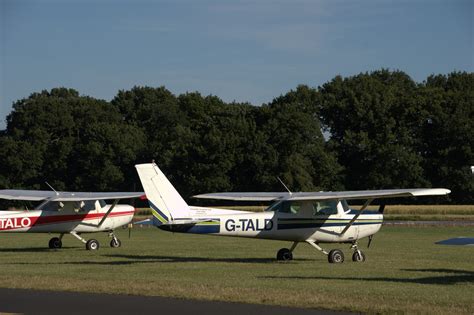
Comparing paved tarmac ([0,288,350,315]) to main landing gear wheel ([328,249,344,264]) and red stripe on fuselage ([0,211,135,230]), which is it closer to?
main landing gear wheel ([328,249,344,264])

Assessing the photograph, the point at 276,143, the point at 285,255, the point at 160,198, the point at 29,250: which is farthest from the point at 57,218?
the point at 276,143

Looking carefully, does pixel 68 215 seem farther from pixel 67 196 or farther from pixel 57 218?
pixel 67 196

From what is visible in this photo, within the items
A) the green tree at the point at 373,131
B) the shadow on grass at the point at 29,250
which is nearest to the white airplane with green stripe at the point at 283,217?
the shadow on grass at the point at 29,250

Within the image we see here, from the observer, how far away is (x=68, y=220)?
30.4 metres

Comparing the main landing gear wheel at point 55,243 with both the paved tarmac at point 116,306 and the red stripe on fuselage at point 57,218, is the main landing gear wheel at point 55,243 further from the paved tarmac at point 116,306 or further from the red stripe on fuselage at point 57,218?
the paved tarmac at point 116,306

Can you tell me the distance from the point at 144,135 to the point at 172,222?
223ft

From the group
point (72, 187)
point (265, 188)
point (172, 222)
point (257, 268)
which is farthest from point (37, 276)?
point (72, 187)

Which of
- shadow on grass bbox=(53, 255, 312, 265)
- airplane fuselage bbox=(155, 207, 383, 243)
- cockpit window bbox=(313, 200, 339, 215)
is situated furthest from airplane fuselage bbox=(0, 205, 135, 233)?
cockpit window bbox=(313, 200, 339, 215)

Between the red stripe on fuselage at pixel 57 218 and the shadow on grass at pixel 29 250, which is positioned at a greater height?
the red stripe on fuselage at pixel 57 218

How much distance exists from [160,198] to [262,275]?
405 cm

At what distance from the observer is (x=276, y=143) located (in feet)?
255

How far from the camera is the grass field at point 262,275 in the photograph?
15.6 metres

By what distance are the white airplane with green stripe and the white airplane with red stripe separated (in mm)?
6076

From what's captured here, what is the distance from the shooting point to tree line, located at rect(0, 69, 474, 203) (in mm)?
76938
